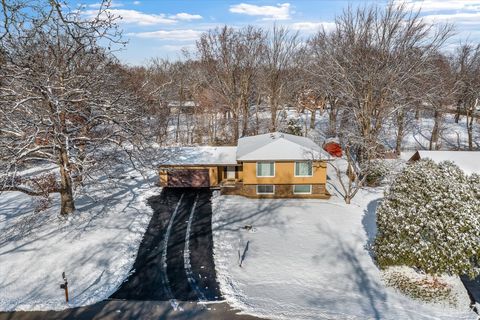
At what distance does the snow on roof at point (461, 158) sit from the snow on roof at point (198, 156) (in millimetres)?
14945

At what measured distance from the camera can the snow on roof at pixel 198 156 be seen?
1027 inches

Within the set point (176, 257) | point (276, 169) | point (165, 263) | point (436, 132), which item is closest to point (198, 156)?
point (276, 169)

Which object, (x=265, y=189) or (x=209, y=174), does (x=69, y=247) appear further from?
(x=265, y=189)

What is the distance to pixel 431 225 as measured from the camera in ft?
47.1

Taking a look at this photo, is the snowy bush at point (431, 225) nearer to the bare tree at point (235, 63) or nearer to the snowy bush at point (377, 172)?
the snowy bush at point (377, 172)

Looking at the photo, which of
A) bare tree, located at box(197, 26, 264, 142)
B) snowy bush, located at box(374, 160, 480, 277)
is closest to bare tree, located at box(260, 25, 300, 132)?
bare tree, located at box(197, 26, 264, 142)

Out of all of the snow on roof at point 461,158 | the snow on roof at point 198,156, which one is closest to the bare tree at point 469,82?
the snow on roof at point 461,158

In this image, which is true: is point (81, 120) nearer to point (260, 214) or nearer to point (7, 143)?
point (7, 143)

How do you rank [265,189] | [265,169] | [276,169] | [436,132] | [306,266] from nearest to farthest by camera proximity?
[306,266] → [276,169] → [265,169] → [265,189] → [436,132]

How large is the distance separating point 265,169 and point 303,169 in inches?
104

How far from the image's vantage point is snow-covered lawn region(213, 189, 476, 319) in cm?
1320

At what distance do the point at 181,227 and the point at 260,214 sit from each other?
4979mm

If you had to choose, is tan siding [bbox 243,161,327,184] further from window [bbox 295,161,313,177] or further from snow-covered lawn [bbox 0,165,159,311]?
snow-covered lawn [bbox 0,165,159,311]

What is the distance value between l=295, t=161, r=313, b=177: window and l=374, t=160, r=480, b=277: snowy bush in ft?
27.4
